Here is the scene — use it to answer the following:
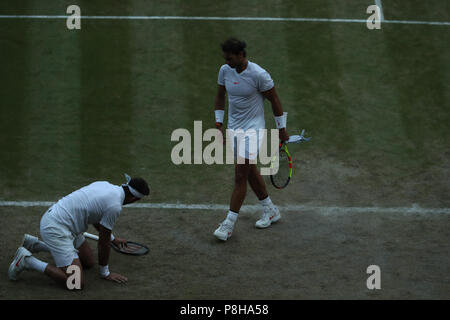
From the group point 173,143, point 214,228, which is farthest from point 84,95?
point 214,228

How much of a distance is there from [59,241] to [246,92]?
2820mm

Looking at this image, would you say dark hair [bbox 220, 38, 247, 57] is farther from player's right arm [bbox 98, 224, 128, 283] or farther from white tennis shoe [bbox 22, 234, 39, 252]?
white tennis shoe [bbox 22, 234, 39, 252]

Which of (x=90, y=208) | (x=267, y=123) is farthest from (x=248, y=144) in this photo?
(x=267, y=123)

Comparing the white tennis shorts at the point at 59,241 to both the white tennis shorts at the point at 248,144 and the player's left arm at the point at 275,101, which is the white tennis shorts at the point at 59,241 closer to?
the white tennis shorts at the point at 248,144

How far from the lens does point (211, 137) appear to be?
10.5 m

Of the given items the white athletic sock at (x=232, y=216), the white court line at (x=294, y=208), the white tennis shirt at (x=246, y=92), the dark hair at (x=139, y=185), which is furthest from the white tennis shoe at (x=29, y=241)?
the white tennis shirt at (x=246, y=92)

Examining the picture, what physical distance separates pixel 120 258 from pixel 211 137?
3.35m

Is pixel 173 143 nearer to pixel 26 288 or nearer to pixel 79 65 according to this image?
pixel 79 65

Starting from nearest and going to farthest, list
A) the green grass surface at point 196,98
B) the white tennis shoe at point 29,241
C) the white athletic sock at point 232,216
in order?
the white tennis shoe at point 29,241
the white athletic sock at point 232,216
the green grass surface at point 196,98

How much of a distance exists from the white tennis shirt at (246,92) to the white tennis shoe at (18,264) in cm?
294

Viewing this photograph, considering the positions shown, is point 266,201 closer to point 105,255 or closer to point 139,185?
point 139,185

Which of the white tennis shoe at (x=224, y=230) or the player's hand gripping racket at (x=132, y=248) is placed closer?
the player's hand gripping racket at (x=132, y=248)

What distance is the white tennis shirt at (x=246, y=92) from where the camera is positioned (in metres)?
7.88

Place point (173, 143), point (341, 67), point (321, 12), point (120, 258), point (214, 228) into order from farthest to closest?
point (321, 12) → point (341, 67) → point (173, 143) → point (214, 228) → point (120, 258)
